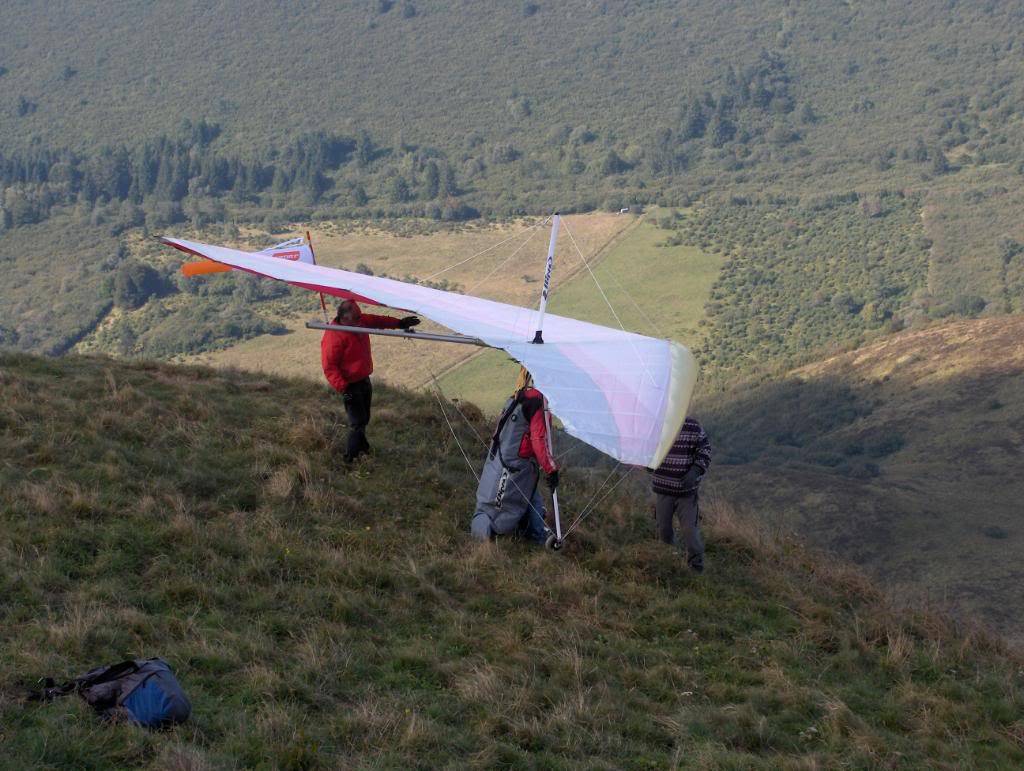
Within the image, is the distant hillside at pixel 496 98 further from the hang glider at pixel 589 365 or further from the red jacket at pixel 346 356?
the red jacket at pixel 346 356

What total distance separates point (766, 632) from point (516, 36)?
15309 cm

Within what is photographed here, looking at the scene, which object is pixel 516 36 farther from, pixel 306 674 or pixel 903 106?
pixel 306 674

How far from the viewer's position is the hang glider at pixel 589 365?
761cm

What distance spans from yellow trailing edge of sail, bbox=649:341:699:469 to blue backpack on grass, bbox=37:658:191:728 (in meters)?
3.31

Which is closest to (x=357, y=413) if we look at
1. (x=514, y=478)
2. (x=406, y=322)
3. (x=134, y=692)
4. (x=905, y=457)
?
(x=406, y=322)

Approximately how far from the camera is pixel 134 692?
5.45 m

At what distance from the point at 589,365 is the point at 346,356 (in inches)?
107

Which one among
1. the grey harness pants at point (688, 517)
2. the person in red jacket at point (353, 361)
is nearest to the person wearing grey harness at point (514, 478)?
the grey harness pants at point (688, 517)

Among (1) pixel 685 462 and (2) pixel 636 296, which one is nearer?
(1) pixel 685 462

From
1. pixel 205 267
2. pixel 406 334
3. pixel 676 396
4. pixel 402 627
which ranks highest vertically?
pixel 205 267

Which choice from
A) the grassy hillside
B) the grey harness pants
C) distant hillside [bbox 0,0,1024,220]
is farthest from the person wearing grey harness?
distant hillside [bbox 0,0,1024,220]

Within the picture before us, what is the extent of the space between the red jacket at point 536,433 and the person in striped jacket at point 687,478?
3.08 ft

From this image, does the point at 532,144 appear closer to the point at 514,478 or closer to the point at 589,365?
the point at 514,478

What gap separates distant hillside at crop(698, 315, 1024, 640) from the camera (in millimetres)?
14688
